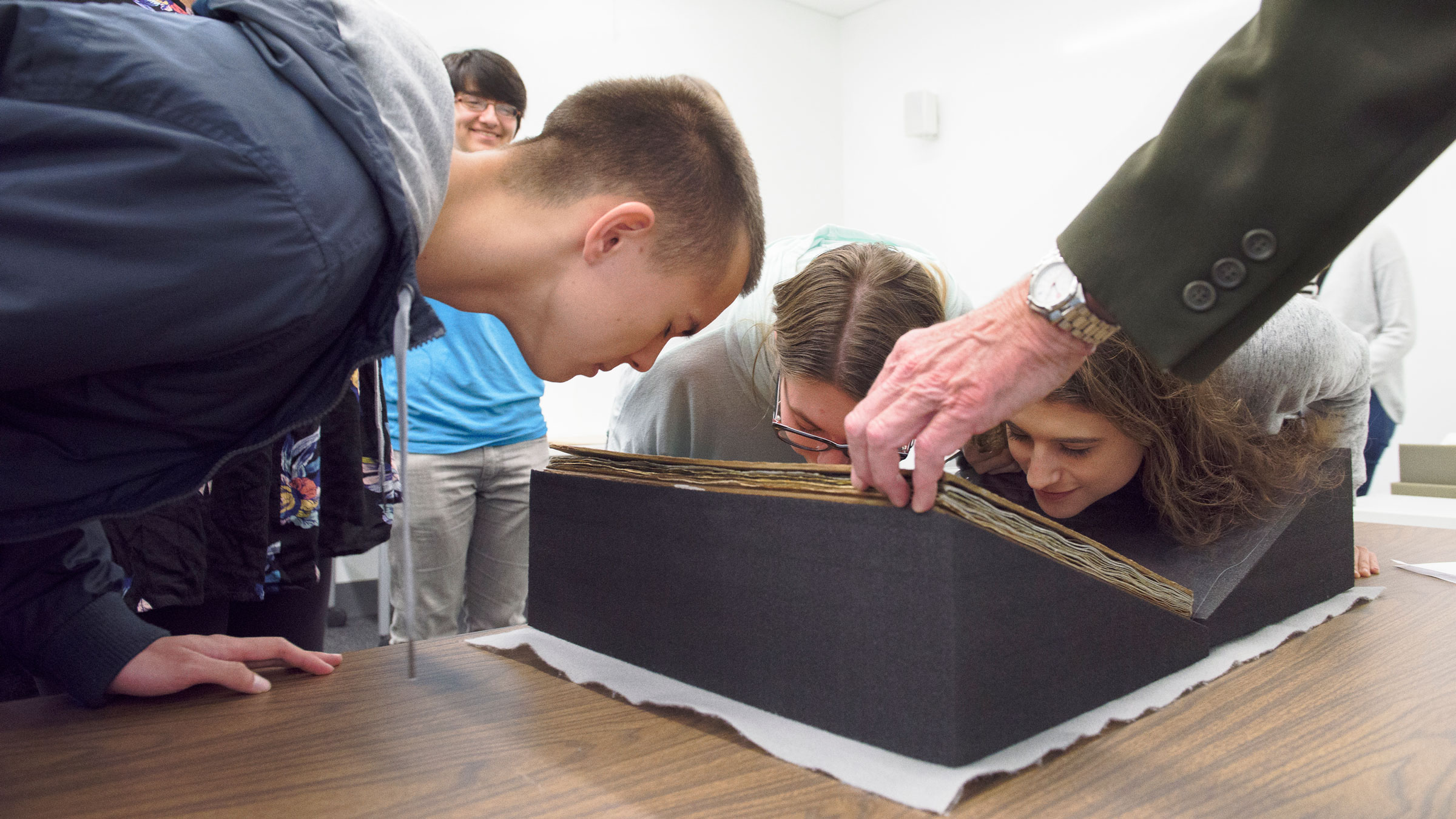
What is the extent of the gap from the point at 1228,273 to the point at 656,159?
22.2 inches

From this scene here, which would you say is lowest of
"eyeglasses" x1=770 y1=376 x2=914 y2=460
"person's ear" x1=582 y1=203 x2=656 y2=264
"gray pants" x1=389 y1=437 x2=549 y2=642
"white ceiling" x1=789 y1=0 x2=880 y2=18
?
"gray pants" x1=389 y1=437 x2=549 y2=642

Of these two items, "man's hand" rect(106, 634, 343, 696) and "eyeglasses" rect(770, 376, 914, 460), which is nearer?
"man's hand" rect(106, 634, 343, 696)

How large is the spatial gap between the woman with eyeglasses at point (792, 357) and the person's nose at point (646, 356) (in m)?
0.29

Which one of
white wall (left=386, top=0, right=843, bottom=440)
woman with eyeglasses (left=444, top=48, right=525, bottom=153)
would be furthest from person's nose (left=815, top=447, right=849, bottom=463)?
white wall (left=386, top=0, right=843, bottom=440)

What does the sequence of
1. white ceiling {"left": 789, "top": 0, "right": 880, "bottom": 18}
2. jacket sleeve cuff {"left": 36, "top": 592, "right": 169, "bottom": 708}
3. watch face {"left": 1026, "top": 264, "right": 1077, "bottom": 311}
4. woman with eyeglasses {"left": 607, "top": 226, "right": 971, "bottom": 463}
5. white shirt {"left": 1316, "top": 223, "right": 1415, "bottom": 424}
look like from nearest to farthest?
watch face {"left": 1026, "top": 264, "right": 1077, "bottom": 311}
jacket sleeve cuff {"left": 36, "top": 592, "right": 169, "bottom": 708}
woman with eyeglasses {"left": 607, "top": 226, "right": 971, "bottom": 463}
white shirt {"left": 1316, "top": 223, "right": 1415, "bottom": 424}
white ceiling {"left": 789, "top": 0, "right": 880, "bottom": 18}

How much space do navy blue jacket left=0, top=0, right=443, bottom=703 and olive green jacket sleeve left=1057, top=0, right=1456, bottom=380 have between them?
488 mm

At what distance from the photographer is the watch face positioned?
2.02 ft

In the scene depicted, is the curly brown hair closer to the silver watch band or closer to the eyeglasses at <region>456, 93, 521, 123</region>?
the silver watch band

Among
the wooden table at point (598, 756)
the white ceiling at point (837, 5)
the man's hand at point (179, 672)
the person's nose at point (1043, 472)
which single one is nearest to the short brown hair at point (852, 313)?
the person's nose at point (1043, 472)

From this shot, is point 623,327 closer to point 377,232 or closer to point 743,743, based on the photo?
point 377,232

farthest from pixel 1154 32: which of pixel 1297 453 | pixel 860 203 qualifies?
pixel 1297 453

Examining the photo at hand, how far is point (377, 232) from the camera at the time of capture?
2.04 feet

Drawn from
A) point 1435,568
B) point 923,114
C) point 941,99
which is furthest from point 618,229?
point 941,99

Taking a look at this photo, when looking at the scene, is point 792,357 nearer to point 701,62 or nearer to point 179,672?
point 179,672
